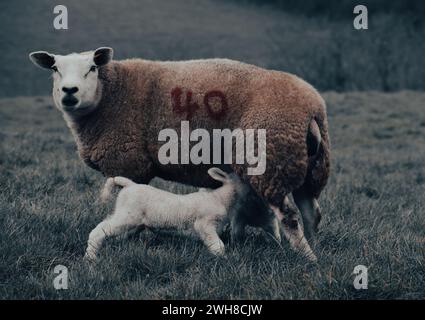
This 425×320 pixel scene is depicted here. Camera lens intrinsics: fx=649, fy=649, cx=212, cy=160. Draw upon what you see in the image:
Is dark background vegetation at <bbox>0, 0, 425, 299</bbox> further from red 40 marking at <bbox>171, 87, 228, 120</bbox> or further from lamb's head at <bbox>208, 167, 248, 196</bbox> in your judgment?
red 40 marking at <bbox>171, 87, 228, 120</bbox>

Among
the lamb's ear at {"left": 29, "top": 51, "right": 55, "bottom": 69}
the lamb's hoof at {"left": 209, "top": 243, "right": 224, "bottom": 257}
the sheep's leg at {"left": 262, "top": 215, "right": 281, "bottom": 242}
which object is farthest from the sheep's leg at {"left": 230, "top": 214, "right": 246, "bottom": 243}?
the lamb's ear at {"left": 29, "top": 51, "right": 55, "bottom": 69}

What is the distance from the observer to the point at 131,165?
4.82 meters

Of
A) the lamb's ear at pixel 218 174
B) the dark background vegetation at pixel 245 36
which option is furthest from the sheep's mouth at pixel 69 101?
the dark background vegetation at pixel 245 36

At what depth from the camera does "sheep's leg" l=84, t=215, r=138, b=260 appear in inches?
166

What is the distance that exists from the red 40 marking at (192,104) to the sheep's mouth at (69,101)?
2.36 ft

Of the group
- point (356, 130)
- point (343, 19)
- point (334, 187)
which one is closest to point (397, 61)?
point (343, 19)

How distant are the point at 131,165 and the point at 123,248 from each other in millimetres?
802

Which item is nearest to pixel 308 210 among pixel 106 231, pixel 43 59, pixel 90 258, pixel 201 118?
pixel 201 118

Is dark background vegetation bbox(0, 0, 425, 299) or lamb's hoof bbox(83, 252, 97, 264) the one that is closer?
dark background vegetation bbox(0, 0, 425, 299)

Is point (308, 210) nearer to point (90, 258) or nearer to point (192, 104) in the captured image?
point (192, 104)

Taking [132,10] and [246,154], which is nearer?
[246,154]

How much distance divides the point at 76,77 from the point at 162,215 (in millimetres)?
1168

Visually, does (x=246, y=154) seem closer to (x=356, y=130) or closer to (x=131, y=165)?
(x=131, y=165)
